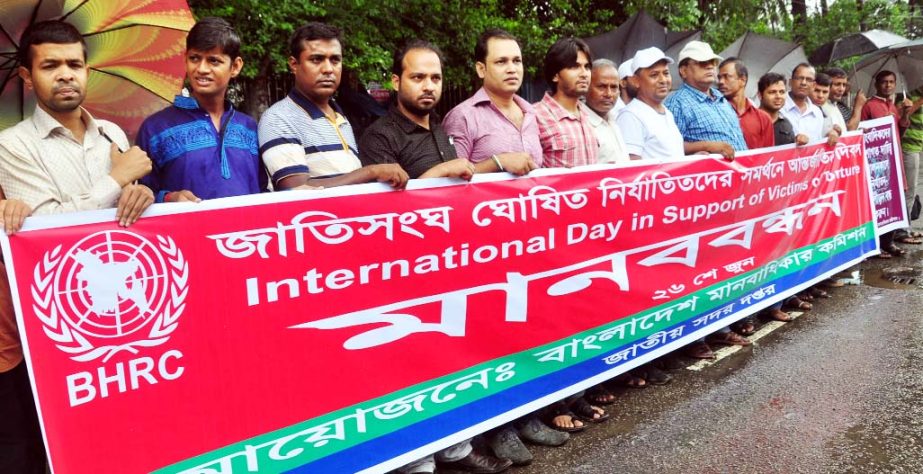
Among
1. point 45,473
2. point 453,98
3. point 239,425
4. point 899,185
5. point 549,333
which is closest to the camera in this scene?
point 239,425

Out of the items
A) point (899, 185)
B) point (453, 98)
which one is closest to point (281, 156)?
point (899, 185)

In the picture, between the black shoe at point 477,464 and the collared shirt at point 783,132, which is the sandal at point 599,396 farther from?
the collared shirt at point 783,132

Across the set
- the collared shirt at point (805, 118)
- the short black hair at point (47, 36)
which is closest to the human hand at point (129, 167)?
the short black hair at point (47, 36)

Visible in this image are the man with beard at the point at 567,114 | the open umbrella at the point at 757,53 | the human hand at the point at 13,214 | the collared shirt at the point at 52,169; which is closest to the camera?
the human hand at the point at 13,214

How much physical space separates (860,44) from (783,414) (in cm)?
789

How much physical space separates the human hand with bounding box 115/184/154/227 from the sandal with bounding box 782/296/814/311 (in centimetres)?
479

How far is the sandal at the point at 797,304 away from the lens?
519 cm

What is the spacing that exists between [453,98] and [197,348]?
29.5 feet

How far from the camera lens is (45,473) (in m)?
2.48

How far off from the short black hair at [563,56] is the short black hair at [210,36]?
5.94ft

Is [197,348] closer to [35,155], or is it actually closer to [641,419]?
[35,155]

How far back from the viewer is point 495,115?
3.43 metres

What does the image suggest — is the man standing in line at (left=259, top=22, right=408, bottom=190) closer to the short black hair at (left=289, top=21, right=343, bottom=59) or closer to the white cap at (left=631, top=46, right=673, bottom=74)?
the short black hair at (left=289, top=21, right=343, bottom=59)

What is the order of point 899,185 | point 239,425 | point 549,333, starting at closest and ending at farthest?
point 239,425 → point 549,333 → point 899,185
